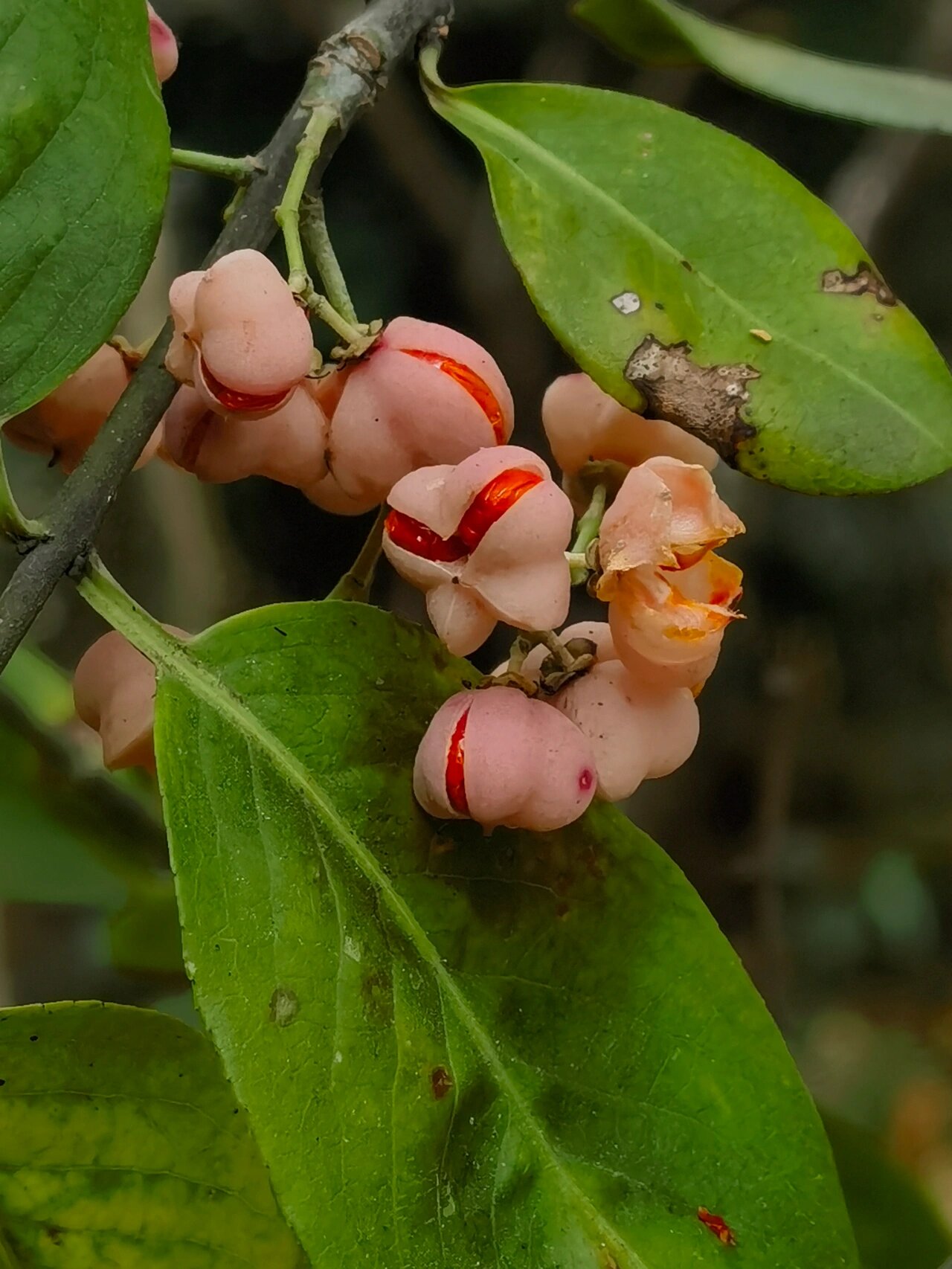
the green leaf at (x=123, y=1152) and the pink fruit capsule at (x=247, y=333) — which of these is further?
the green leaf at (x=123, y=1152)

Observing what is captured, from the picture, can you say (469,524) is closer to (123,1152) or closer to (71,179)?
(71,179)

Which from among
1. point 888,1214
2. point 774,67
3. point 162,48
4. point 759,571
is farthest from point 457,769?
point 759,571

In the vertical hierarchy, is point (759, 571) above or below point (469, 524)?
below

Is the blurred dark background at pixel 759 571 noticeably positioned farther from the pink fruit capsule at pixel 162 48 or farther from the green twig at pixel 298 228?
the green twig at pixel 298 228

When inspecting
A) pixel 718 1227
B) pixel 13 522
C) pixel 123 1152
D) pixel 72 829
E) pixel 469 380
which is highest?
pixel 469 380

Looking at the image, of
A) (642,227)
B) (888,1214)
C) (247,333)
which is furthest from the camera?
(888,1214)

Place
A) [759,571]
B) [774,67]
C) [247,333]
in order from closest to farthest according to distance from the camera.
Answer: [247,333]
[774,67]
[759,571]

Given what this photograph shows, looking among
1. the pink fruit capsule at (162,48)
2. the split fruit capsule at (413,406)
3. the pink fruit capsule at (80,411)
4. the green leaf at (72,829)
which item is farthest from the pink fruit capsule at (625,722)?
the green leaf at (72,829)

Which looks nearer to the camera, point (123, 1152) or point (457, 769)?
point (457, 769)
